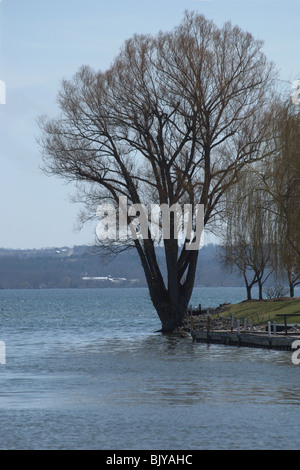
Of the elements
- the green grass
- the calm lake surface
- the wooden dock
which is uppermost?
the green grass

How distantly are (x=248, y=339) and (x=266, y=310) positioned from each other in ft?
42.6

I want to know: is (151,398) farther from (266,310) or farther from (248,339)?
(266,310)

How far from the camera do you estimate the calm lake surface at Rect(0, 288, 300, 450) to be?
20.0 metres

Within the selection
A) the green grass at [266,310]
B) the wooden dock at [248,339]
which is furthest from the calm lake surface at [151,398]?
the green grass at [266,310]

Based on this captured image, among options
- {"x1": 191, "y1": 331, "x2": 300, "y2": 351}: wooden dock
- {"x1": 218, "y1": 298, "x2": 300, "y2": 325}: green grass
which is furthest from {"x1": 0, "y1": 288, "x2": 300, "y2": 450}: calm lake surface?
{"x1": 218, "y1": 298, "x2": 300, "y2": 325}: green grass

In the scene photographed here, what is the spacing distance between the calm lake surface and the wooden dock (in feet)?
1.37

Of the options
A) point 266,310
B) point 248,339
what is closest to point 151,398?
point 248,339

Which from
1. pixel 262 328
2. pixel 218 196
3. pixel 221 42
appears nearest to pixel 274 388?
pixel 262 328

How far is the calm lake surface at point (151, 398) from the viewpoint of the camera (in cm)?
2002

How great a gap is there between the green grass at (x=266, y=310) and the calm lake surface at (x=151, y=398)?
19.6 ft

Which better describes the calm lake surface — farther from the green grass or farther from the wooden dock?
the green grass

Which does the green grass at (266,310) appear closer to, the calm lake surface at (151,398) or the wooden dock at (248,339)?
the wooden dock at (248,339)

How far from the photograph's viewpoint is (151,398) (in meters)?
26.2
